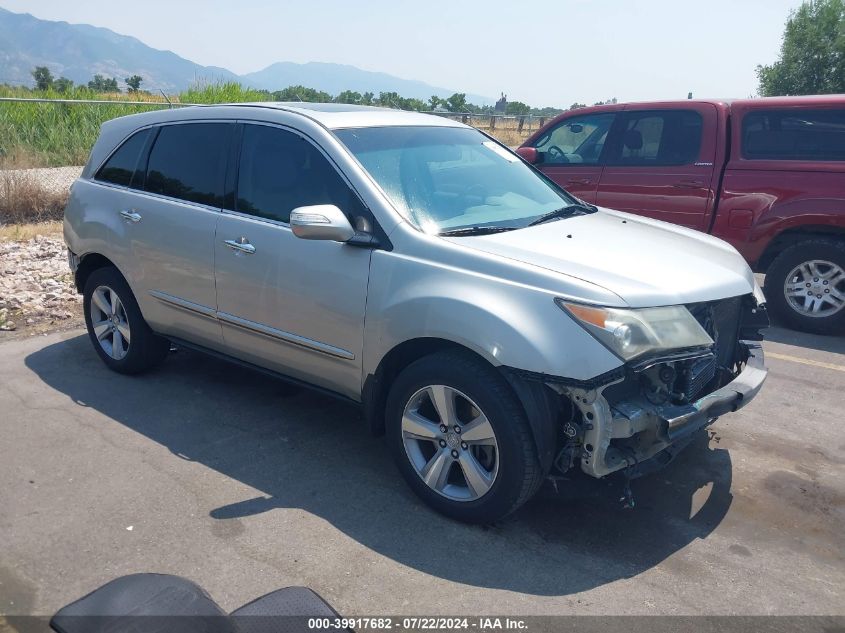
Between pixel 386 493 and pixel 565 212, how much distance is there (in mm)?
1962

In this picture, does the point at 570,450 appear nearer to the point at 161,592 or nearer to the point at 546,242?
the point at 546,242

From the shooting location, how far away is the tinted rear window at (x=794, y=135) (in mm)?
6512

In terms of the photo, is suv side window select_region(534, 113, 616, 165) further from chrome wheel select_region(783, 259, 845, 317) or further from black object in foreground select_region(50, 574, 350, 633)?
black object in foreground select_region(50, 574, 350, 633)

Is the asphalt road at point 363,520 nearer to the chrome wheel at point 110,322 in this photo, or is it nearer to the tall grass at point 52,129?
the chrome wheel at point 110,322

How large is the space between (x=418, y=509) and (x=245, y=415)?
159 centimetres

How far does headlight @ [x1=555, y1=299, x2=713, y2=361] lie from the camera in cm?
313

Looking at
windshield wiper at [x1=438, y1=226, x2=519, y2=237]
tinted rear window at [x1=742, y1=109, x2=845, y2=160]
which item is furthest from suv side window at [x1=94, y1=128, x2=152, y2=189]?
tinted rear window at [x1=742, y1=109, x2=845, y2=160]

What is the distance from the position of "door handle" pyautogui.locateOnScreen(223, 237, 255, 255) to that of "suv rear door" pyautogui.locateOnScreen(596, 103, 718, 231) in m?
4.47

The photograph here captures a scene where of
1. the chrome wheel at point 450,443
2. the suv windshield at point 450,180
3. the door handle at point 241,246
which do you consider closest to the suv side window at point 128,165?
the door handle at point 241,246

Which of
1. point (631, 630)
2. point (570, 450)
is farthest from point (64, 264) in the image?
point (631, 630)

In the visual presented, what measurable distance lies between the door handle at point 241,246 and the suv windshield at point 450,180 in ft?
2.59

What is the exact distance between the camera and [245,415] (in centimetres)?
481

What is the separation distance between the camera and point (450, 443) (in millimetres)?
3525

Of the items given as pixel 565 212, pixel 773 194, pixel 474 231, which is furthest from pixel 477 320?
pixel 773 194
